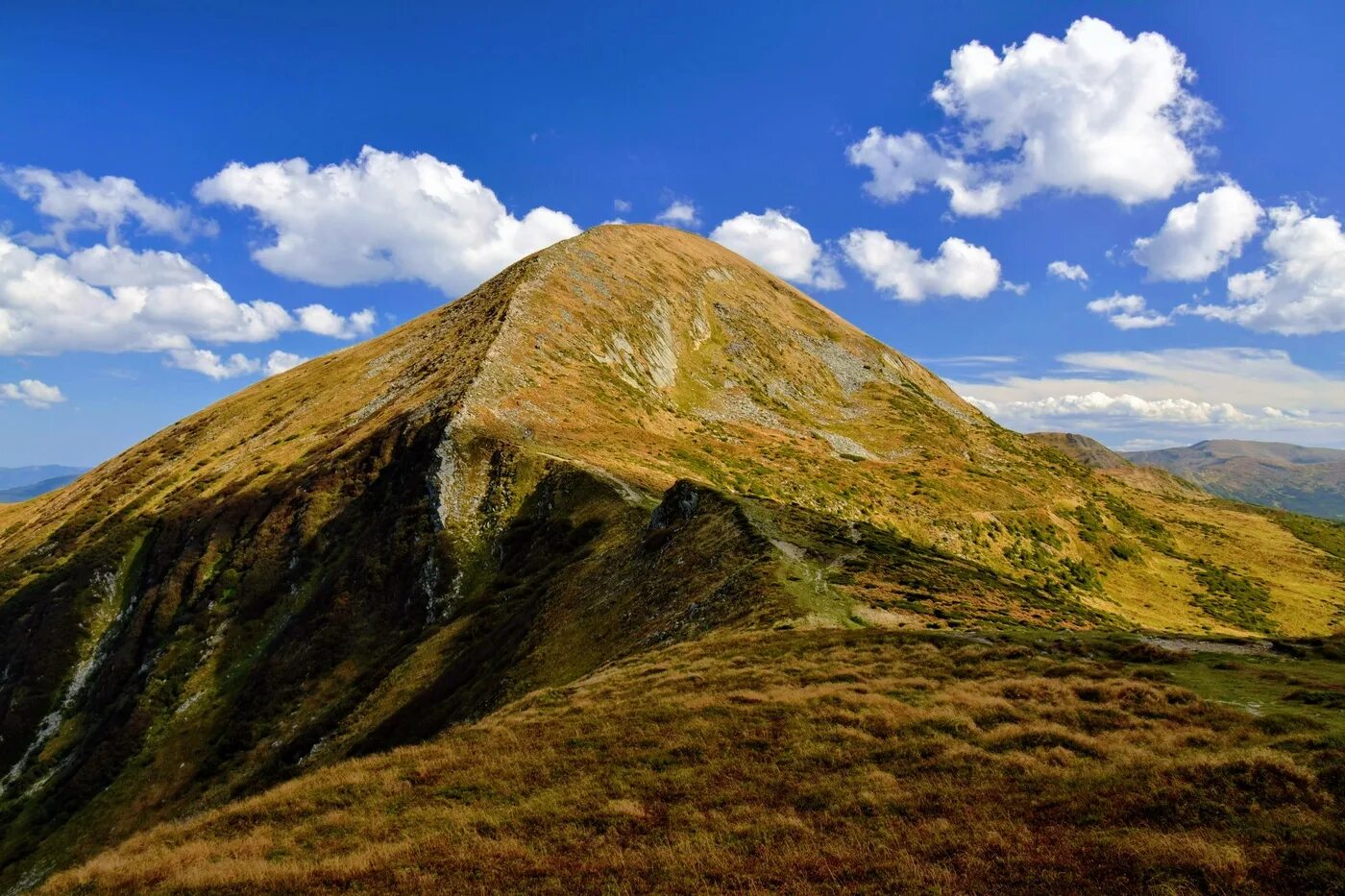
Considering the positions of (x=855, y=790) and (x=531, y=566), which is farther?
(x=531, y=566)

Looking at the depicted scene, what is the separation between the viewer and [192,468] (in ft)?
339

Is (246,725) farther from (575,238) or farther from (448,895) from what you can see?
(575,238)

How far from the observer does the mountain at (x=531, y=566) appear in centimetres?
2944

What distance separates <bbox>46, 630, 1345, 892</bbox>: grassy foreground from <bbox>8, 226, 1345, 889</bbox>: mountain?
0.38 meters

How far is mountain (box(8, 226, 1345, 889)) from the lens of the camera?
A: 29.4m

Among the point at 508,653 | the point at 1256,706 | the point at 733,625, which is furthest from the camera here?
the point at 508,653

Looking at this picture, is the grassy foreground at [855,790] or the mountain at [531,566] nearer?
the grassy foreground at [855,790]

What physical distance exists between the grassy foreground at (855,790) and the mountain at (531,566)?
1.24ft

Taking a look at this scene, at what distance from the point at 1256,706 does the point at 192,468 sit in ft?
406

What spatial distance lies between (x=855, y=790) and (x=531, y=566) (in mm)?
40778

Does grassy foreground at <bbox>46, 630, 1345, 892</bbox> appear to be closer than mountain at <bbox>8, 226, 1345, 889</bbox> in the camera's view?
Yes

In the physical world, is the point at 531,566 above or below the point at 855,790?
above

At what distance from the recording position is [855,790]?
15.5 meters

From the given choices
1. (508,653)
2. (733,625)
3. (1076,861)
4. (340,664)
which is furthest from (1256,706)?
(340,664)
